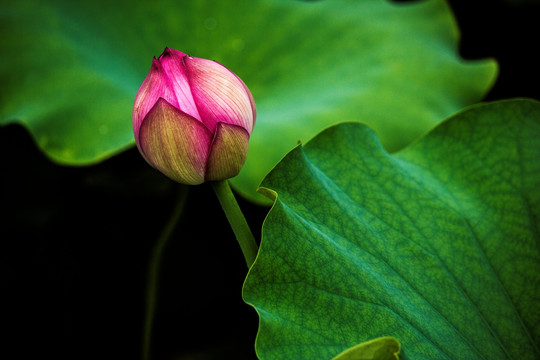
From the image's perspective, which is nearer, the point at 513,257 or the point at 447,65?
the point at 513,257

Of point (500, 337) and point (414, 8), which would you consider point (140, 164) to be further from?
point (500, 337)

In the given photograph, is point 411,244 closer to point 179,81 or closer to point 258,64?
point 179,81

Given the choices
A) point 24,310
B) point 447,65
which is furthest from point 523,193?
point 24,310

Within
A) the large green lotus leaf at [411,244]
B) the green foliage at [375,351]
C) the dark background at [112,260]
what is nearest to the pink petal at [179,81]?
the large green lotus leaf at [411,244]

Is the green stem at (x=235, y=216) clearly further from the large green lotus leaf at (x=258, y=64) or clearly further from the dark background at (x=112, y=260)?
the dark background at (x=112, y=260)

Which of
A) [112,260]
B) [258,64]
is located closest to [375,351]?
[258,64]

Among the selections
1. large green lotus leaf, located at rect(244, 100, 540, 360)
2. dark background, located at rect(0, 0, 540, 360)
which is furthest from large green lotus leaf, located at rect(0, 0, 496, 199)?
dark background, located at rect(0, 0, 540, 360)
